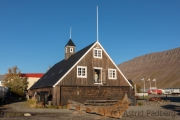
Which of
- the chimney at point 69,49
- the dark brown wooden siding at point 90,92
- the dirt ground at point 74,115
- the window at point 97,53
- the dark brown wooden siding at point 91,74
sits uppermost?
the chimney at point 69,49

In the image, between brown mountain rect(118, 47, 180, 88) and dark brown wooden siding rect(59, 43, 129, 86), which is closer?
dark brown wooden siding rect(59, 43, 129, 86)

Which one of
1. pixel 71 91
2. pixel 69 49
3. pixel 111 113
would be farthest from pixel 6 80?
pixel 111 113

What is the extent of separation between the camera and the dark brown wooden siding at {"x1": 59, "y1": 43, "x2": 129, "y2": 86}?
29.8m

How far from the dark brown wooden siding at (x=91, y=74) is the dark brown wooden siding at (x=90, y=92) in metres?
0.66

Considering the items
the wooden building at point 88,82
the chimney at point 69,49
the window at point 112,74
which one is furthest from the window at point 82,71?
the chimney at point 69,49

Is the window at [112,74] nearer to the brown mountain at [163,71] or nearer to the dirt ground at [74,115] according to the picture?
the dirt ground at [74,115]

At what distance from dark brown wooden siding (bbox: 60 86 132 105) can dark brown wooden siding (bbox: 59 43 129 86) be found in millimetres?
663

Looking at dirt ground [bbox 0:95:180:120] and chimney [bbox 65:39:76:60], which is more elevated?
chimney [bbox 65:39:76:60]

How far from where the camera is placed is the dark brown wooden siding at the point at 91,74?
29812 mm

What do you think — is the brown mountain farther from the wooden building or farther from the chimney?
the wooden building

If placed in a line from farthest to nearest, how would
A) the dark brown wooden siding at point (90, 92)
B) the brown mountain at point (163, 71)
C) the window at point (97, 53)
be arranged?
1. the brown mountain at point (163, 71)
2. the window at point (97, 53)
3. the dark brown wooden siding at point (90, 92)

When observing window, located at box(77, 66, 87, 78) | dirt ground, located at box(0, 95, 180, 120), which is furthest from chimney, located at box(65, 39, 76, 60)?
dirt ground, located at box(0, 95, 180, 120)

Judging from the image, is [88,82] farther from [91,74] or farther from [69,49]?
→ [69,49]

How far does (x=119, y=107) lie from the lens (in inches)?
607
